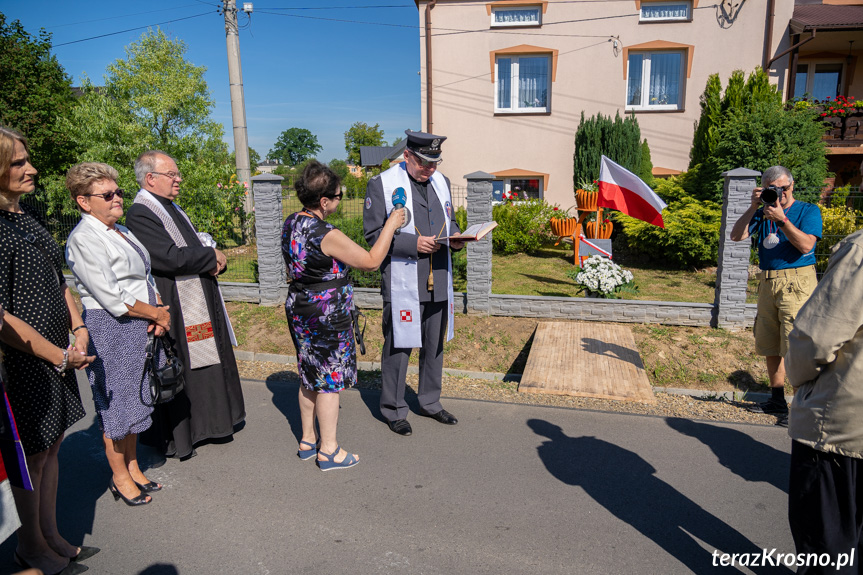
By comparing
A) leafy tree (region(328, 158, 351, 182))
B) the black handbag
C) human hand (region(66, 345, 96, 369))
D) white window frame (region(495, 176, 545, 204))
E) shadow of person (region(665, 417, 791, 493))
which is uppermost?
leafy tree (region(328, 158, 351, 182))

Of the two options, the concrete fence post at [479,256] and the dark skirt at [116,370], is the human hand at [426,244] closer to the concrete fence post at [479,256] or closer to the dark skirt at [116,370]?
the dark skirt at [116,370]

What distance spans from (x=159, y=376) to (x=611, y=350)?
15.0 feet

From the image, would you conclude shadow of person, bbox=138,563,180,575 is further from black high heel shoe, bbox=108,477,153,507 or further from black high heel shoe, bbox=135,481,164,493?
black high heel shoe, bbox=135,481,164,493

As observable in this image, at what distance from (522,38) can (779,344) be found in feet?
39.8

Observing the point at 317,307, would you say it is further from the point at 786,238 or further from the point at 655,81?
the point at 655,81

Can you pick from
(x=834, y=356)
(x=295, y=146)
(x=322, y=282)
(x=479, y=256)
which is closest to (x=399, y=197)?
(x=322, y=282)

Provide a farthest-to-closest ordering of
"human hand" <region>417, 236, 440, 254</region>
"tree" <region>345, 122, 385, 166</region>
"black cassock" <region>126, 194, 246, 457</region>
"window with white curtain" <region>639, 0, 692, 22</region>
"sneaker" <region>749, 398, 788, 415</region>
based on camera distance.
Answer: "tree" <region>345, 122, 385, 166</region>, "window with white curtain" <region>639, 0, 692, 22</region>, "sneaker" <region>749, 398, 788, 415</region>, "human hand" <region>417, 236, 440, 254</region>, "black cassock" <region>126, 194, 246, 457</region>

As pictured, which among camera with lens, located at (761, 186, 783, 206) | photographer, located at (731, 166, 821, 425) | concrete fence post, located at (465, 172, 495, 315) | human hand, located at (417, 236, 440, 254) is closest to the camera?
human hand, located at (417, 236, 440, 254)

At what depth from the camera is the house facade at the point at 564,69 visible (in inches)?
548

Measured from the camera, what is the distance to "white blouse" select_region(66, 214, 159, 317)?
3188 millimetres

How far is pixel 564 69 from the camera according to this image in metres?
14.7

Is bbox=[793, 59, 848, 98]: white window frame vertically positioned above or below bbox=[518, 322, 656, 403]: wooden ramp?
above

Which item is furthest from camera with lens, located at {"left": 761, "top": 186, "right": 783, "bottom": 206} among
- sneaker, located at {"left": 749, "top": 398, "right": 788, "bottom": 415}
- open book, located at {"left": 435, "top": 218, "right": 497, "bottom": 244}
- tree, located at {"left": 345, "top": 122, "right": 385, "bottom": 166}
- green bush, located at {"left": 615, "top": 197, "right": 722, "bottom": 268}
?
tree, located at {"left": 345, "top": 122, "right": 385, "bottom": 166}

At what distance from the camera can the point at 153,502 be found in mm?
3572
